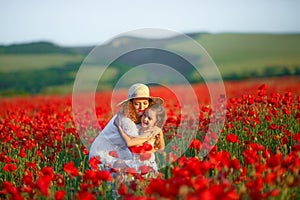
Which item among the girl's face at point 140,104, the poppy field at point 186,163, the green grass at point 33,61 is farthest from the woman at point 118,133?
the green grass at point 33,61

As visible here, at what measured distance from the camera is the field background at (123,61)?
658 inches

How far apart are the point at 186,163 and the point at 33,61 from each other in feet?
59.2

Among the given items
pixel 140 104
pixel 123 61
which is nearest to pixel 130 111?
pixel 140 104

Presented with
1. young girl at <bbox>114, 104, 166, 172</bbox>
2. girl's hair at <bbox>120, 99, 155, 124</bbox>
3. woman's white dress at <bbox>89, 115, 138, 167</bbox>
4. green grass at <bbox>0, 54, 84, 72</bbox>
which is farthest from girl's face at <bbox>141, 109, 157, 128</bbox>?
green grass at <bbox>0, 54, 84, 72</bbox>

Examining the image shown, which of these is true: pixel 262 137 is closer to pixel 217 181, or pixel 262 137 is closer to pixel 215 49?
pixel 217 181

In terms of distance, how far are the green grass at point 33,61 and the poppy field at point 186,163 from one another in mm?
10818

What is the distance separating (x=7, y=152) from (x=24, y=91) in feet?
36.1

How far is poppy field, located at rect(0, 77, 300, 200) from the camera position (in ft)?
8.94

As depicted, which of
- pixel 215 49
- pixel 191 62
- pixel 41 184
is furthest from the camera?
pixel 215 49

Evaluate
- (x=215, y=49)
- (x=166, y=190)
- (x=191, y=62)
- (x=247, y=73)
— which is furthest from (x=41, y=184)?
(x=215, y=49)

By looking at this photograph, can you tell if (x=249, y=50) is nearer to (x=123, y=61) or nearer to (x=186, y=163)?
(x=123, y=61)

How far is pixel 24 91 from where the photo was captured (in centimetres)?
1631

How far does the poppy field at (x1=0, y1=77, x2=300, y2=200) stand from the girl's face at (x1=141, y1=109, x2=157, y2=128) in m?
0.41

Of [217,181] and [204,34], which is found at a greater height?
[204,34]
